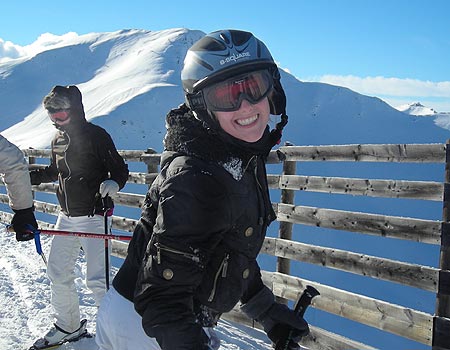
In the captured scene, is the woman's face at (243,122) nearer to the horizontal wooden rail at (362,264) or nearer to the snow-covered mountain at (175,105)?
the horizontal wooden rail at (362,264)

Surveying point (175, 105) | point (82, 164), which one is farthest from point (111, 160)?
point (175, 105)

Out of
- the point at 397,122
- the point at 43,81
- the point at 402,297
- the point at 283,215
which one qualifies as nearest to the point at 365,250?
the point at 402,297

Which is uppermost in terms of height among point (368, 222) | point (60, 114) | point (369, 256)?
point (60, 114)

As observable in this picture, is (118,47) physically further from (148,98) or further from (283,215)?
(283,215)

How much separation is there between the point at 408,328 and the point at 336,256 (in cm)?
96

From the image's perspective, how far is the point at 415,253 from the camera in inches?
1581

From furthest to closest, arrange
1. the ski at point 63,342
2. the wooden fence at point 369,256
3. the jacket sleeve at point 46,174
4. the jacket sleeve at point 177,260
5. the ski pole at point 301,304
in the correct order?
the jacket sleeve at point 46,174 < the ski at point 63,342 < the wooden fence at point 369,256 < the ski pole at point 301,304 < the jacket sleeve at point 177,260

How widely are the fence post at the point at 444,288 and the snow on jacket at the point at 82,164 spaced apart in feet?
10.0

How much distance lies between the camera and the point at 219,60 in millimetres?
1785

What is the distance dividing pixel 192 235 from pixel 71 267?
327 centimetres

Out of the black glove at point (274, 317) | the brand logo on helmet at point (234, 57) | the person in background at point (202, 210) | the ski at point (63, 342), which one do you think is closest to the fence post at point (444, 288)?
the black glove at point (274, 317)

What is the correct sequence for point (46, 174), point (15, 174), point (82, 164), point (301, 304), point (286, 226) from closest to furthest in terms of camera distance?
1. point (301, 304)
2. point (15, 174)
3. point (82, 164)
4. point (46, 174)
5. point (286, 226)

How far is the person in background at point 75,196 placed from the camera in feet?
14.4

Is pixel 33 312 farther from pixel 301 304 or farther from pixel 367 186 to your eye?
pixel 301 304
